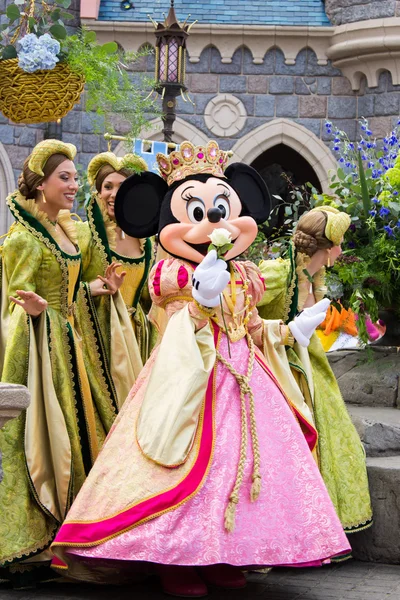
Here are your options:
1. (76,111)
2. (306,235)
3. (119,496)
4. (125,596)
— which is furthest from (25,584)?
(76,111)

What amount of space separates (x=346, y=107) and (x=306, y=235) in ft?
21.1

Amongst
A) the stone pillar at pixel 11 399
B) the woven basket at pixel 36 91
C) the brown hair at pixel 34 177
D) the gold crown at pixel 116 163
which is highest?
the woven basket at pixel 36 91

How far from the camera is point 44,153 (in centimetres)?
414

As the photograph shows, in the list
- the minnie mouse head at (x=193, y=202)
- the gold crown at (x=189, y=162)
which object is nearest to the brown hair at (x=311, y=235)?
the minnie mouse head at (x=193, y=202)

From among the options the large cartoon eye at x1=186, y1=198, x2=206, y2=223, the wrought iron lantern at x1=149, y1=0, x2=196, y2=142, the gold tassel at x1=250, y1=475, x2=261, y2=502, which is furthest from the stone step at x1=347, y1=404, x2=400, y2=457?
the wrought iron lantern at x1=149, y1=0, x2=196, y2=142

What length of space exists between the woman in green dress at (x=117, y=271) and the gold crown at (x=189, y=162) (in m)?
0.34

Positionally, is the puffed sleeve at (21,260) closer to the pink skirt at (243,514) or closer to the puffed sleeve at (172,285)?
the puffed sleeve at (172,285)

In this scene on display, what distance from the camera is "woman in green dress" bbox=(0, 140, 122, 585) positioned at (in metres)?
3.85

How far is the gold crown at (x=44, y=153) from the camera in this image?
4113 millimetres

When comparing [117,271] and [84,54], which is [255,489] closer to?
[117,271]

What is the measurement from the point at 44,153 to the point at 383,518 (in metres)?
1.72

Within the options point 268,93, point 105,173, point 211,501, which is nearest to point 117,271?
point 105,173

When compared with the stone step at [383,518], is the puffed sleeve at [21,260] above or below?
above

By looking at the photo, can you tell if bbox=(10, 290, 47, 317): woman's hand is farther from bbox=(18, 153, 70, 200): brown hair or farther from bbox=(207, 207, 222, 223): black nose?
bbox=(207, 207, 222, 223): black nose
